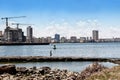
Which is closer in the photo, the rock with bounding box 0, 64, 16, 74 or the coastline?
the coastline

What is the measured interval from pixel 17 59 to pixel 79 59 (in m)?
13.7

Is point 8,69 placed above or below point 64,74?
above

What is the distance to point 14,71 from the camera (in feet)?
127

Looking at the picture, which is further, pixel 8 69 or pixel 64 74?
pixel 8 69

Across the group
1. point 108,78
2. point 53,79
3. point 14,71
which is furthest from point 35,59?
point 108,78

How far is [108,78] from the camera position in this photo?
17.9 m

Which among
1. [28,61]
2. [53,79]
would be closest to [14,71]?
[53,79]

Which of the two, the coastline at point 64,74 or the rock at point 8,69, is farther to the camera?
the rock at point 8,69

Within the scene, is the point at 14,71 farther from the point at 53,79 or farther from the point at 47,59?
the point at 47,59

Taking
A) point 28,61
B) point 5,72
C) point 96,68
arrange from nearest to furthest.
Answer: point 96,68, point 5,72, point 28,61

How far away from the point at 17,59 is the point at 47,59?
6945 mm

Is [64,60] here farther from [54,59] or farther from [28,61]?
[28,61]

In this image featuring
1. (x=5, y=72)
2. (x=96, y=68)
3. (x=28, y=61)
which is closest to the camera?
(x=96, y=68)

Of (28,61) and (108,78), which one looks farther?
(28,61)
